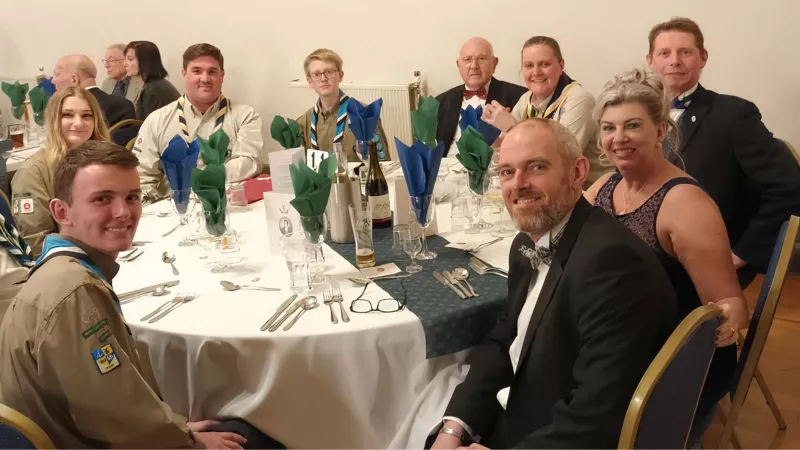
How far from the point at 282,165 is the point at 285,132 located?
60cm

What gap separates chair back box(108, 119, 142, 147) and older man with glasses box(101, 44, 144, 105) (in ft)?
4.50

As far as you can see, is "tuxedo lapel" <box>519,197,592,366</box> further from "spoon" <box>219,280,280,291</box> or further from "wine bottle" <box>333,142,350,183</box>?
"wine bottle" <box>333,142,350,183</box>

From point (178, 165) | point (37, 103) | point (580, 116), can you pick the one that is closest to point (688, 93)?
point (580, 116)

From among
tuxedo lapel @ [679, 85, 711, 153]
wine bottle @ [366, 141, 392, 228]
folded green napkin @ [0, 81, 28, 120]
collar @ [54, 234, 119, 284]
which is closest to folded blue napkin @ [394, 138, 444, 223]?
wine bottle @ [366, 141, 392, 228]

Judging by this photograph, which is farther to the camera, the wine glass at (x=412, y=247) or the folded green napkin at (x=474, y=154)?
the folded green napkin at (x=474, y=154)

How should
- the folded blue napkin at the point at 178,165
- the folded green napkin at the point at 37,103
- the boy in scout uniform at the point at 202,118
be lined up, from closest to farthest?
the folded blue napkin at the point at 178,165 → the boy in scout uniform at the point at 202,118 → the folded green napkin at the point at 37,103

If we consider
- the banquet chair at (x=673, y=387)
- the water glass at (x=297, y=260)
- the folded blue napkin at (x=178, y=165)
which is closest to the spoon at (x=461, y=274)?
the water glass at (x=297, y=260)

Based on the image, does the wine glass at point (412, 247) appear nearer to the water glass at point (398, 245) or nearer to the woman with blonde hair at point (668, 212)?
the water glass at point (398, 245)

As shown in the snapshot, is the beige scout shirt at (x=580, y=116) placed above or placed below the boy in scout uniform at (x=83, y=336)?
above

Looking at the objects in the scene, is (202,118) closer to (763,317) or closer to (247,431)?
(247,431)

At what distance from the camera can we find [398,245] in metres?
2.22

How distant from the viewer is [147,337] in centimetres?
178

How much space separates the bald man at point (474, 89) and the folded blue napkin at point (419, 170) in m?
2.23

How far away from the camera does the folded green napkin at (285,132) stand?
304 centimetres
